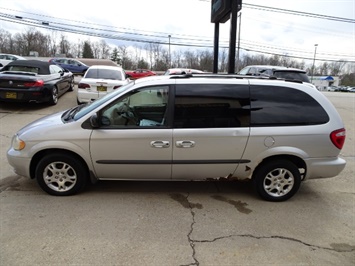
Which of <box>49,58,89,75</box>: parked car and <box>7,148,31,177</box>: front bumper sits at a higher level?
<box>49,58,89,75</box>: parked car

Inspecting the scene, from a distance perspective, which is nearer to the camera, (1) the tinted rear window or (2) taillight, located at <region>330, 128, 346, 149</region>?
(2) taillight, located at <region>330, 128, 346, 149</region>

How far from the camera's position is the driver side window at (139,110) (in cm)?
385

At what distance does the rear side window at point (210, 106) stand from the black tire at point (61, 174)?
1481 mm

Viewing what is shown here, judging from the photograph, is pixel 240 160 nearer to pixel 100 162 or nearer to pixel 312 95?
pixel 312 95

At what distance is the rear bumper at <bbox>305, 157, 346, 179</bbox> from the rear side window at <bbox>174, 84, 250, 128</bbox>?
3.63ft

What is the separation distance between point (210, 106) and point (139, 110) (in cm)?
104

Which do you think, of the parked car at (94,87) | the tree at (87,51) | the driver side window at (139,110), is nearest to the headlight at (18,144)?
the driver side window at (139,110)

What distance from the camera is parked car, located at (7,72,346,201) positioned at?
379 cm

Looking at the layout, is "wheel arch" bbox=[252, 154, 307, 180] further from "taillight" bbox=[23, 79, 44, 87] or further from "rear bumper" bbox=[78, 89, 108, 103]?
"taillight" bbox=[23, 79, 44, 87]

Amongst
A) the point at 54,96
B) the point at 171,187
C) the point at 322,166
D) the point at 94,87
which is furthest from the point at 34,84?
the point at 322,166

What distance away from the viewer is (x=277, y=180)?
4.04 meters

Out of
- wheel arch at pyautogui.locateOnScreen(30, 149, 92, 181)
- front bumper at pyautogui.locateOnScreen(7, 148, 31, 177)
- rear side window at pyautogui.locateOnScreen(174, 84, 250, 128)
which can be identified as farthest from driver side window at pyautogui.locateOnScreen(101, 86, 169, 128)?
front bumper at pyautogui.locateOnScreen(7, 148, 31, 177)

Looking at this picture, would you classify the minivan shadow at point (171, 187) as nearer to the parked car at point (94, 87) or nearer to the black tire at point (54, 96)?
the parked car at point (94, 87)

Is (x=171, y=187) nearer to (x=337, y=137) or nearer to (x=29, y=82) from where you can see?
(x=337, y=137)
